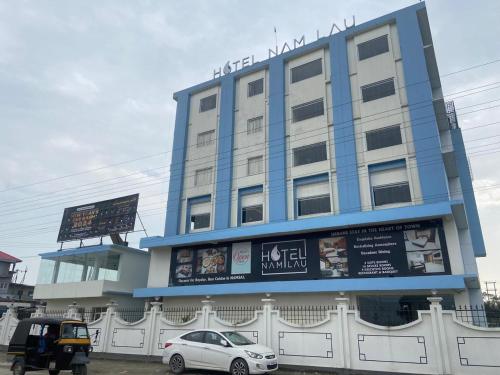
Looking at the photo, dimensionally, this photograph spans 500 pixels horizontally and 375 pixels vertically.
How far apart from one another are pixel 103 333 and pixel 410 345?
13570 mm

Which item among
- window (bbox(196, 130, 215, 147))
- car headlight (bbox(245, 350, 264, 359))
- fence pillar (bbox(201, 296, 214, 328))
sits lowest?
car headlight (bbox(245, 350, 264, 359))

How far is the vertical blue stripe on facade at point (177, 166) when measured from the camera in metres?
27.0

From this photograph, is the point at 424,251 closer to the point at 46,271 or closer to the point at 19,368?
the point at 19,368

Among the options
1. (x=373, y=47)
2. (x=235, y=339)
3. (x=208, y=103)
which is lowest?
(x=235, y=339)

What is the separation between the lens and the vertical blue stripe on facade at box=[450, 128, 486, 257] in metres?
23.6

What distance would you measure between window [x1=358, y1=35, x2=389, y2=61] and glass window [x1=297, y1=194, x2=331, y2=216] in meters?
9.76

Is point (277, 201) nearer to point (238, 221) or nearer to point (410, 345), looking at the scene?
point (238, 221)

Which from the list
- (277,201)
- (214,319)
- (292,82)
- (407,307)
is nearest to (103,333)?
(214,319)

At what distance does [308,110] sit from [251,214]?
26.4 feet

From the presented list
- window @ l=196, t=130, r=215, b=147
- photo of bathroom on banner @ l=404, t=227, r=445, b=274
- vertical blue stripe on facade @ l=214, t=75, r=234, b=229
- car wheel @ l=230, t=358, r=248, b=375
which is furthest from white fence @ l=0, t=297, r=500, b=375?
window @ l=196, t=130, r=215, b=147

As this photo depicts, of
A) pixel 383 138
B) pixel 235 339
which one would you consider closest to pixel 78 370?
pixel 235 339

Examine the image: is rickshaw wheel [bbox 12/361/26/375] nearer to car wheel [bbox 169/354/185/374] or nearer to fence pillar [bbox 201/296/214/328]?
car wheel [bbox 169/354/185/374]

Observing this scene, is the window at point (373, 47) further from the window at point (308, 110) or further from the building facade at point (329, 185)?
the window at point (308, 110)

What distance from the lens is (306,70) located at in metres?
26.4
